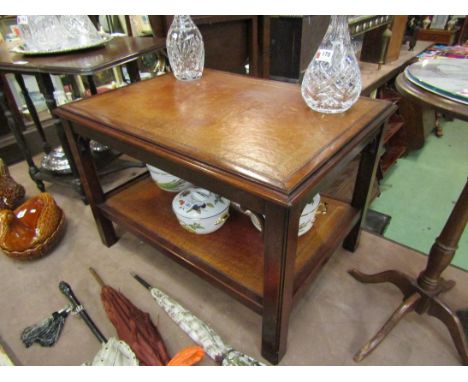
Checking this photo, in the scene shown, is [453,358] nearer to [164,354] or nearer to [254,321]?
[254,321]

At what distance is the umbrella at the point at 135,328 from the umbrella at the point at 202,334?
0.21 ft

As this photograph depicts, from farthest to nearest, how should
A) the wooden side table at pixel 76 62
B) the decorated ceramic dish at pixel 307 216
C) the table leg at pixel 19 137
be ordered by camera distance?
1. the table leg at pixel 19 137
2. the wooden side table at pixel 76 62
3. the decorated ceramic dish at pixel 307 216

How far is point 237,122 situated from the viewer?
0.78 metres

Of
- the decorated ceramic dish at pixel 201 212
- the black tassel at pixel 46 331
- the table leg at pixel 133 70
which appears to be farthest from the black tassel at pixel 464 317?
the table leg at pixel 133 70

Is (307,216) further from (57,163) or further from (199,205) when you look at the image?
(57,163)

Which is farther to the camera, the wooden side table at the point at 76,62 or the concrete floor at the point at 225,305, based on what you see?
the wooden side table at the point at 76,62

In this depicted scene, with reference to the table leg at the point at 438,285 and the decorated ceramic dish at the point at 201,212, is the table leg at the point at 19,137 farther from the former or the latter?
the table leg at the point at 438,285

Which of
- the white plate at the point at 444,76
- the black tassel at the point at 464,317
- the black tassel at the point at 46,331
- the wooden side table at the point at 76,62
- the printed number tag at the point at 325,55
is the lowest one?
the black tassel at the point at 464,317

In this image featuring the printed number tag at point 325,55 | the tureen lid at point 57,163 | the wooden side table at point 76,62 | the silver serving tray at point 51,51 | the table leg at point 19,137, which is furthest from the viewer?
the tureen lid at point 57,163

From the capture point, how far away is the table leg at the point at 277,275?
58 centimetres

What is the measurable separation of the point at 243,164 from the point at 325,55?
0.36m

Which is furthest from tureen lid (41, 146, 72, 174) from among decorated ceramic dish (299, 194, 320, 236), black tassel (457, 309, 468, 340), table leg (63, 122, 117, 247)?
black tassel (457, 309, 468, 340)

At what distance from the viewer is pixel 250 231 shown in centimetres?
100

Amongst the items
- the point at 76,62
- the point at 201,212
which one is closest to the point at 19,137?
the point at 76,62
